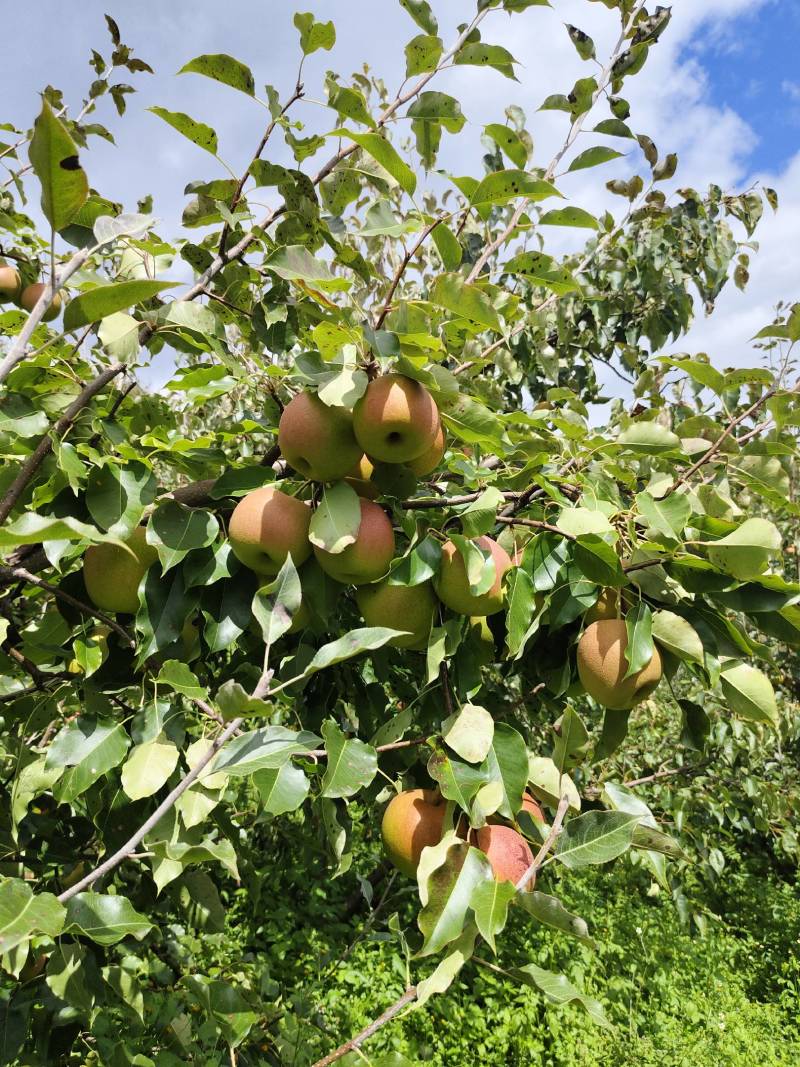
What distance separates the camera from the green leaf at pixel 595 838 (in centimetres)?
101

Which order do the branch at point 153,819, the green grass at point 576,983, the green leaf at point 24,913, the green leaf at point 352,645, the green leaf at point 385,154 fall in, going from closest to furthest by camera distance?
the green leaf at point 24,913, the branch at point 153,819, the green leaf at point 352,645, the green leaf at point 385,154, the green grass at point 576,983

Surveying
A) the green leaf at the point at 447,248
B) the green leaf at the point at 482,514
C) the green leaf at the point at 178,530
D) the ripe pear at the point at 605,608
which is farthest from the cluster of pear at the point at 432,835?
the green leaf at the point at 447,248

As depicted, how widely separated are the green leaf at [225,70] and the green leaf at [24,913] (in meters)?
→ 1.20

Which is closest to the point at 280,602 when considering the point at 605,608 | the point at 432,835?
the point at 432,835

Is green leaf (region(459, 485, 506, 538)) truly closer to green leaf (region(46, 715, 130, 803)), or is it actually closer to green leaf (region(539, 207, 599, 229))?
green leaf (region(539, 207, 599, 229))

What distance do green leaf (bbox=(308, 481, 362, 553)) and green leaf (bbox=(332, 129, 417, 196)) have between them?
1.54ft

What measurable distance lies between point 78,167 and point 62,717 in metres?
1.43

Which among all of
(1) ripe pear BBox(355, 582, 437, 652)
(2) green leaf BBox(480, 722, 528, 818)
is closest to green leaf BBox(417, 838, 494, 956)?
(2) green leaf BBox(480, 722, 528, 818)

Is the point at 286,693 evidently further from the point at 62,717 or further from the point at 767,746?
the point at 767,746

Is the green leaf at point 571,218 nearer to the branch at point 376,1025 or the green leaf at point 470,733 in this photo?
the green leaf at point 470,733

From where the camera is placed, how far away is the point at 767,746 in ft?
15.5

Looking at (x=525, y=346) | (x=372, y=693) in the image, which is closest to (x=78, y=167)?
(x=372, y=693)

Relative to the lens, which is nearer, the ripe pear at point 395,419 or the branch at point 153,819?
the branch at point 153,819

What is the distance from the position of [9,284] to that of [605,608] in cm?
198
